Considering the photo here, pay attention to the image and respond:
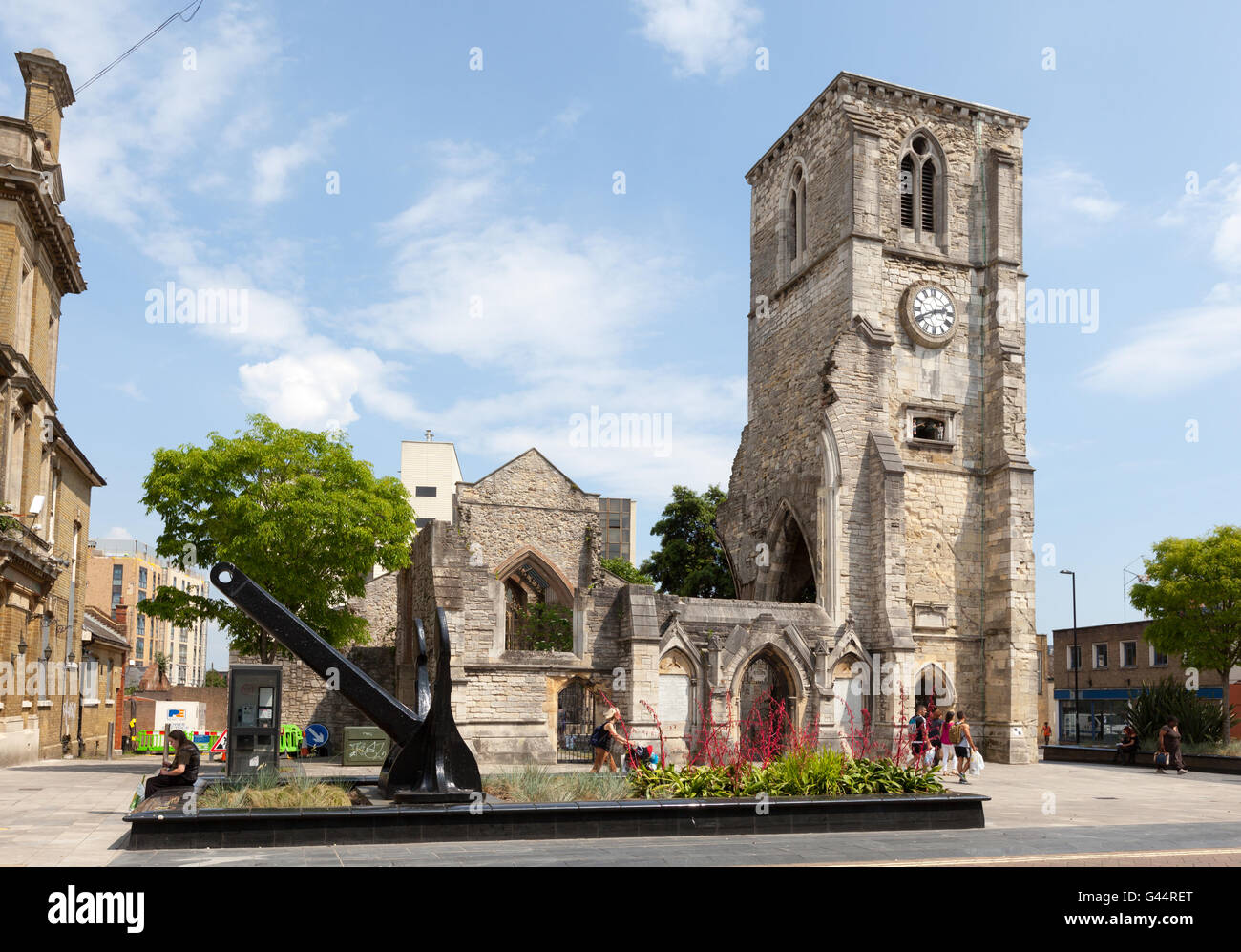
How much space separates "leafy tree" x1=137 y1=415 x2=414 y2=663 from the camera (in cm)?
2295

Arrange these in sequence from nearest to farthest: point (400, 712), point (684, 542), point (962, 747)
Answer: point (400, 712) < point (962, 747) < point (684, 542)

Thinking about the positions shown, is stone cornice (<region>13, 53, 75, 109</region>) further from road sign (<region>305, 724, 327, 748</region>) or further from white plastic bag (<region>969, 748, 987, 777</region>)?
white plastic bag (<region>969, 748, 987, 777</region>)

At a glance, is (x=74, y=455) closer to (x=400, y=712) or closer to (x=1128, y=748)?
(x=400, y=712)

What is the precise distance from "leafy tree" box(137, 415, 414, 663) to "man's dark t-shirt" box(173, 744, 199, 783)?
31.4ft

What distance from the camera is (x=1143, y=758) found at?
93.4 feet

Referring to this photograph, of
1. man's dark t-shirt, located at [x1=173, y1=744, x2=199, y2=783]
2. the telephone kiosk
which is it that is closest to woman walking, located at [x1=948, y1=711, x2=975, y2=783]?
the telephone kiosk

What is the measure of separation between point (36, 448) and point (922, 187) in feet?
84.1

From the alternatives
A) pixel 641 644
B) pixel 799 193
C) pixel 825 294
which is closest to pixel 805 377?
pixel 825 294

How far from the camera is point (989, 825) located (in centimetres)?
1332

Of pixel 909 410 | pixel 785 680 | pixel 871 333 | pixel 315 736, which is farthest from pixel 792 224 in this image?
pixel 315 736

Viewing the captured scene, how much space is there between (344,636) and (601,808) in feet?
48.2

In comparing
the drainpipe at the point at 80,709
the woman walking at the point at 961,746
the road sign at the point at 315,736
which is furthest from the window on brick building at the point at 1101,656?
the drainpipe at the point at 80,709

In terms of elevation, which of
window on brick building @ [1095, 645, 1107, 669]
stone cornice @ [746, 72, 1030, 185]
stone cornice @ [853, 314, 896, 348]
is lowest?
window on brick building @ [1095, 645, 1107, 669]
